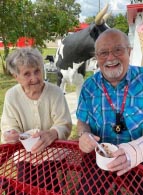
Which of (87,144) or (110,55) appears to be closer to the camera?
(87,144)

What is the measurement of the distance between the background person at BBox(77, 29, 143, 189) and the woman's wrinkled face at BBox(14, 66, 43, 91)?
11.5 inches

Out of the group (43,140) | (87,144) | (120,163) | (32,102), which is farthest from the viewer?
(32,102)

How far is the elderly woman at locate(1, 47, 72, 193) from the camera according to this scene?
6.07ft

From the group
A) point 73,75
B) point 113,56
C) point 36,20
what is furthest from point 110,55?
point 36,20

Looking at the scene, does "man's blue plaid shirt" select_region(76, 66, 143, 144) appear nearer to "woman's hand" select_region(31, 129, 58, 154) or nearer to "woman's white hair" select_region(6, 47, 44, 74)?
"woman's hand" select_region(31, 129, 58, 154)

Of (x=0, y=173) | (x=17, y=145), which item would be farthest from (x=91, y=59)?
(x=0, y=173)

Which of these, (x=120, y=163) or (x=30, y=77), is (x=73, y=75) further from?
(x=120, y=163)

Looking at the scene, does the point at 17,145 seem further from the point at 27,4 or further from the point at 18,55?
the point at 27,4

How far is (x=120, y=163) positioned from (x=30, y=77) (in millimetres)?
818

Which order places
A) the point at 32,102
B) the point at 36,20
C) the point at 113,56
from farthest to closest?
the point at 36,20, the point at 32,102, the point at 113,56

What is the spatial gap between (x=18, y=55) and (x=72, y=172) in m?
0.78

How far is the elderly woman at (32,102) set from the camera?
1.85 meters

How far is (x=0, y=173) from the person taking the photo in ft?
5.07

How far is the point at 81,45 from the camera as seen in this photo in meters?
3.66
